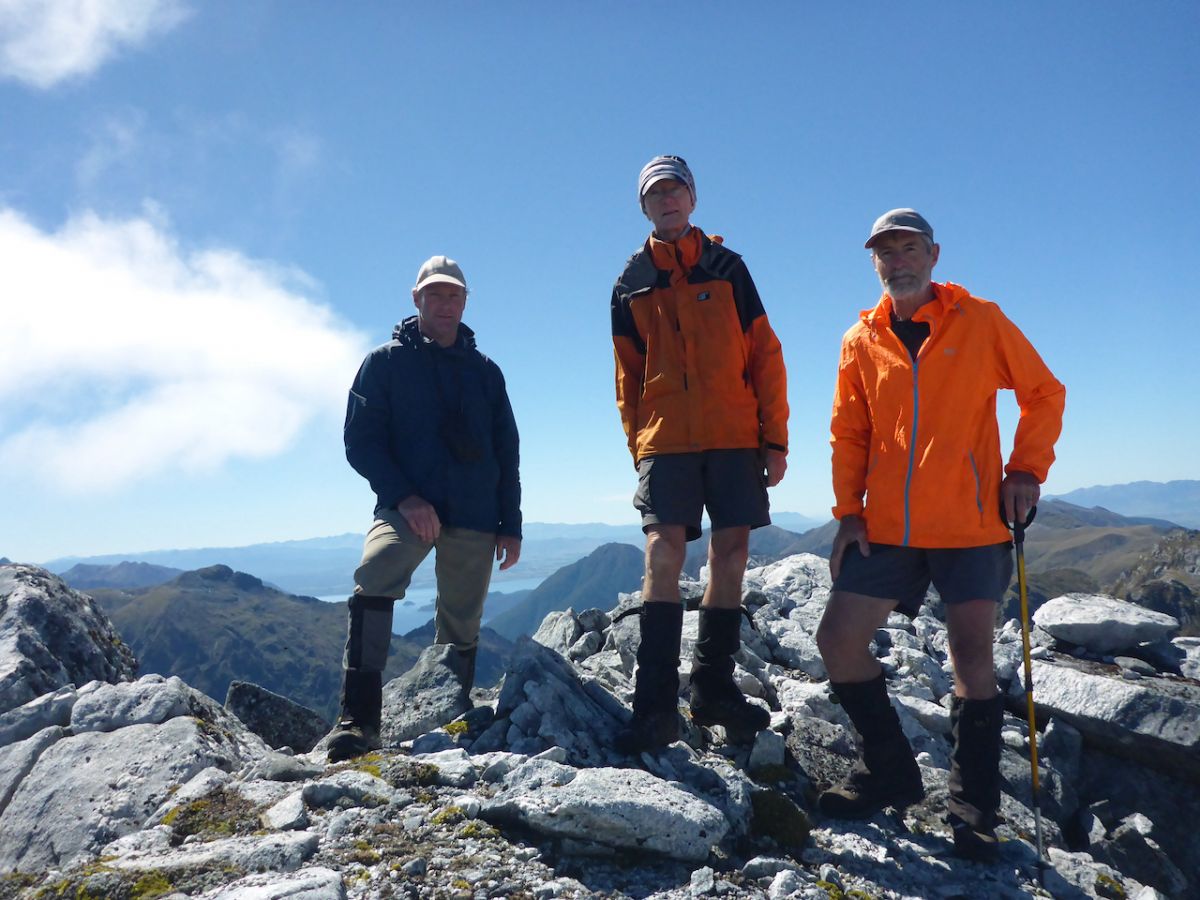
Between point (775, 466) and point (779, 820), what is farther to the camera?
point (775, 466)

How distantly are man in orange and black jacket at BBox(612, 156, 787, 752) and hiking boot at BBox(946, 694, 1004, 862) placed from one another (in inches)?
56.8

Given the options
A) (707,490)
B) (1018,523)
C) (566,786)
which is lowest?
(566,786)

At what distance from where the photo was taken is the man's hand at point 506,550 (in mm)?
7332

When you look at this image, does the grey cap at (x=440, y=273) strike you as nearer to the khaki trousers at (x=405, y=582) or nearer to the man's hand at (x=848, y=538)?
the khaki trousers at (x=405, y=582)

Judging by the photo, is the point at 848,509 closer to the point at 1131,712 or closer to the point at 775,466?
the point at 775,466

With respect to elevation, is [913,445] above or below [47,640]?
above

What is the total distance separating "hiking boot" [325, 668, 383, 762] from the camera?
19.1ft

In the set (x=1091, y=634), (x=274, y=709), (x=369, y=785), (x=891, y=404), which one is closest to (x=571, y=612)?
(x=274, y=709)

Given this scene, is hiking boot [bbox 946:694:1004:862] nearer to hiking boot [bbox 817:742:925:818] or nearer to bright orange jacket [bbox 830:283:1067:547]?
hiking boot [bbox 817:742:925:818]

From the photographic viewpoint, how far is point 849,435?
5.58 meters

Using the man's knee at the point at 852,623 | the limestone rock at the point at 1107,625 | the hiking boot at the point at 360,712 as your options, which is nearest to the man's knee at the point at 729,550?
the man's knee at the point at 852,623

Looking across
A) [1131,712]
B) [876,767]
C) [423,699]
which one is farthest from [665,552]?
[1131,712]

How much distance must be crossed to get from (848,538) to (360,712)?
4251 millimetres

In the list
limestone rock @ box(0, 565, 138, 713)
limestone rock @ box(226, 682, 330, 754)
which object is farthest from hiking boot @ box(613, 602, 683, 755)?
limestone rock @ box(0, 565, 138, 713)
